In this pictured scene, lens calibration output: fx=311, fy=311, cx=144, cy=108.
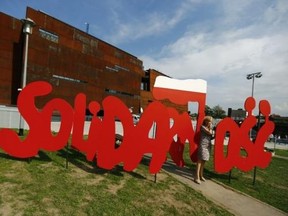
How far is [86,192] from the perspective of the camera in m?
6.08

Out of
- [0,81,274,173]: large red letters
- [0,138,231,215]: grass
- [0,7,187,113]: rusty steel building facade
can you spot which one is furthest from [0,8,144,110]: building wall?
[0,138,231,215]: grass

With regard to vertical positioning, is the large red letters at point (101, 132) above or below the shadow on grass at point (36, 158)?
above

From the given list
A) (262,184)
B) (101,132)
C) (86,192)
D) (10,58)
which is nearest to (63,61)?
(10,58)

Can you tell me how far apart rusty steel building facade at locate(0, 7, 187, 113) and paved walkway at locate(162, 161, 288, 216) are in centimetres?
2677

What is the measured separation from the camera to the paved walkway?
21.7ft

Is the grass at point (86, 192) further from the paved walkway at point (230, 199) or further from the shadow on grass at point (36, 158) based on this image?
the paved walkway at point (230, 199)

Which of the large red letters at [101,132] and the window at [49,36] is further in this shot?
the window at [49,36]

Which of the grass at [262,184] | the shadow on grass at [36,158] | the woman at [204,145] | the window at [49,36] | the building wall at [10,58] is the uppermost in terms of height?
the window at [49,36]

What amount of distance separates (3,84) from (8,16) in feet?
21.9

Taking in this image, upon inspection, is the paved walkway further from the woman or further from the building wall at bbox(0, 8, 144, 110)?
the building wall at bbox(0, 8, 144, 110)

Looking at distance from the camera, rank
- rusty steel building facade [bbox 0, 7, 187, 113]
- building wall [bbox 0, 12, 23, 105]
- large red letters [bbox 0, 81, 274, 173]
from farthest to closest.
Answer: rusty steel building facade [bbox 0, 7, 187, 113], building wall [bbox 0, 12, 23, 105], large red letters [bbox 0, 81, 274, 173]

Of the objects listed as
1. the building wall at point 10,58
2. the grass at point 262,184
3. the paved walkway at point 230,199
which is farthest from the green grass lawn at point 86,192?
the building wall at point 10,58

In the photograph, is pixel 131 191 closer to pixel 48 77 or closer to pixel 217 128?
pixel 217 128

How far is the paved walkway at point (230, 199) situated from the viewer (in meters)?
6.62
